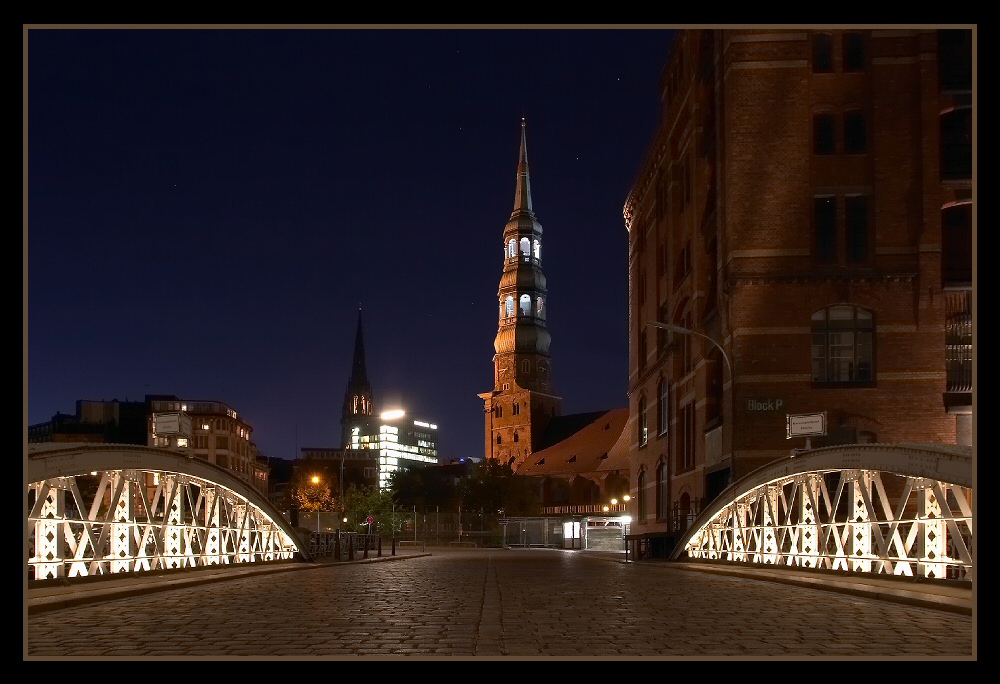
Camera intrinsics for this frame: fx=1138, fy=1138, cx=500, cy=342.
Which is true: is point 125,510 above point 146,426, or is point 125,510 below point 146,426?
above

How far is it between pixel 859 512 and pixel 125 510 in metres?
14.6

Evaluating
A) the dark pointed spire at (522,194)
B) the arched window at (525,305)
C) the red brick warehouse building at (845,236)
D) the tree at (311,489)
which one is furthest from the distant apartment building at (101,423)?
the red brick warehouse building at (845,236)

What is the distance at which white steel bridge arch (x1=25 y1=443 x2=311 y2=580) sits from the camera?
16.9 m

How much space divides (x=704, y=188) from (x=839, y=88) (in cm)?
739

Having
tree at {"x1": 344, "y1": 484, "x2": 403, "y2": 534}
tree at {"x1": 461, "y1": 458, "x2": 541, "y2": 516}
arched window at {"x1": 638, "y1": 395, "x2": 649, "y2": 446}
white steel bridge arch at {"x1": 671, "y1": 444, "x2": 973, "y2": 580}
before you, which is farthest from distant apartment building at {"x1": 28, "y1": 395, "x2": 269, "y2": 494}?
white steel bridge arch at {"x1": 671, "y1": 444, "x2": 973, "y2": 580}

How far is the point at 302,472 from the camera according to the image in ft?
536

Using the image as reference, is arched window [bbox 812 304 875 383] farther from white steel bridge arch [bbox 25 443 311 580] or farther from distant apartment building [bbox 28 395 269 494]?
distant apartment building [bbox 28 395 269 494]

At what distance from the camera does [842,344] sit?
1480 inches

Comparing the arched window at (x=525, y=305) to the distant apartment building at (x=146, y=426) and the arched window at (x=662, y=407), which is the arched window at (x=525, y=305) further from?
the arched window at (x=662, y=407)

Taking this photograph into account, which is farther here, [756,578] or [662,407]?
[662,407]

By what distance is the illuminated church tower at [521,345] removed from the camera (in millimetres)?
140625

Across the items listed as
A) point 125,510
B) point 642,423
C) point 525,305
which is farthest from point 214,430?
point 125,510

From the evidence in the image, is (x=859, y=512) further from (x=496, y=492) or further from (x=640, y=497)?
(x=496, y=492)
